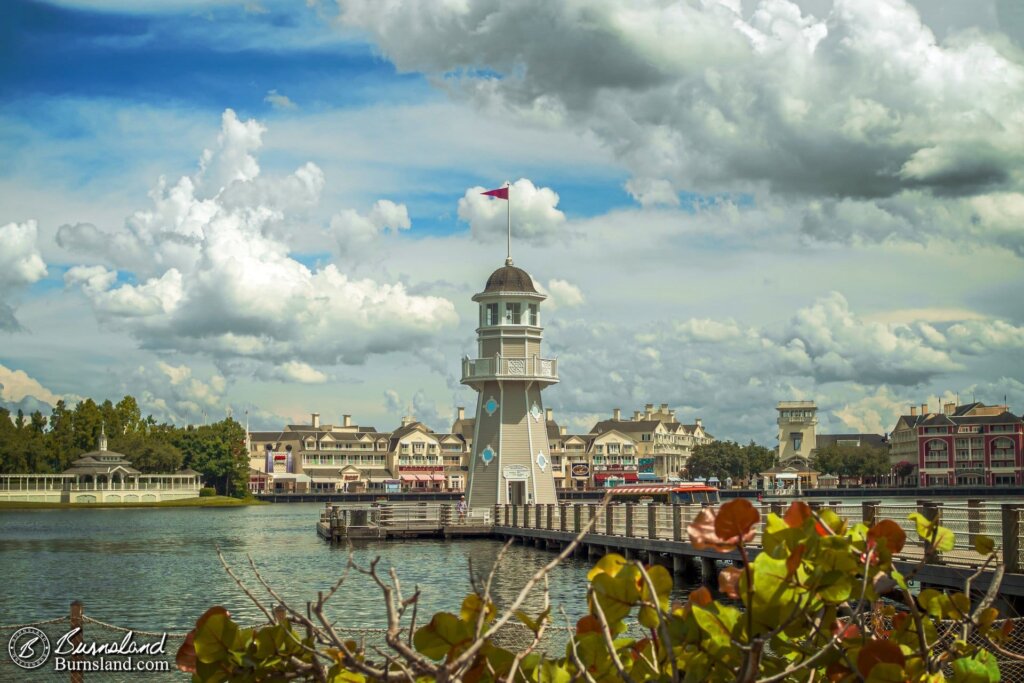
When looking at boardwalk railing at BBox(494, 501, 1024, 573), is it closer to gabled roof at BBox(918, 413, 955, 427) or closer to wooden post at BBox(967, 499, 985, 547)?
wooden post at BBox(967, 499, 985, 547)

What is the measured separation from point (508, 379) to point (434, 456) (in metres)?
121

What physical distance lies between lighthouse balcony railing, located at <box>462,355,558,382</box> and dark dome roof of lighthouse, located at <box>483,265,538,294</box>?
3177mm

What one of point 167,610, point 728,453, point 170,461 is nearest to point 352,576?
point 167,610

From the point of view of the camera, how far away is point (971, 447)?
15738cm

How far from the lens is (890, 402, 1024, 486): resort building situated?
506 ft

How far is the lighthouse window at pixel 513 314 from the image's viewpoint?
5291cm

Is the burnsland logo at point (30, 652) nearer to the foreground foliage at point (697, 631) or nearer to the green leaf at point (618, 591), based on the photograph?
the foreground foliage at point (697, 631)

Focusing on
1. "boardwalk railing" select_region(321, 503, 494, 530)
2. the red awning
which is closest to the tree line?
the red awning

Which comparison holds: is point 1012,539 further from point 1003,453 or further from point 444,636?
point 1003,453

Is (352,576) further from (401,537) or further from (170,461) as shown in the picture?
(170,461)

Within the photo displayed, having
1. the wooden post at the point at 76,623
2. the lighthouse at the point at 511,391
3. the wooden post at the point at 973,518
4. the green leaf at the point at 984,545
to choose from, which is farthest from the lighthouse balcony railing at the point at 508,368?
the green leaf at the point at 984,545

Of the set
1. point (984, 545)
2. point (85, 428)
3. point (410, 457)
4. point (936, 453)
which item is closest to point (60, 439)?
point (85, 428)

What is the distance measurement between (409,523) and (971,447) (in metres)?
123

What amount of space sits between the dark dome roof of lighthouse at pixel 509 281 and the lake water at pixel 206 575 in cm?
1159
